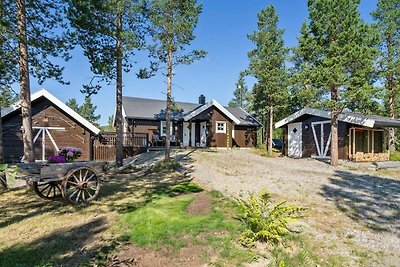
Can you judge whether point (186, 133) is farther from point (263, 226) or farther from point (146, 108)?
point (263, 226)

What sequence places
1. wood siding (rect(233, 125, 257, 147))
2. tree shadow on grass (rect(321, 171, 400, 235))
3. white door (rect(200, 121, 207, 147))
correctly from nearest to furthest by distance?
tree shadow on grass (rect(321, 171, 400, 235)) < white door (rect(200, 121, 207, 147)) < wood siding (rect(233, 125, 257, 147))

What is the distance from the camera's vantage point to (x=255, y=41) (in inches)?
987

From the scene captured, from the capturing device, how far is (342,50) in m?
15.6

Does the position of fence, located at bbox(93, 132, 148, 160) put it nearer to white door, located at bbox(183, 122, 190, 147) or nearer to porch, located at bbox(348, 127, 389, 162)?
white door, located at bbox(183, 122, 190, 147)

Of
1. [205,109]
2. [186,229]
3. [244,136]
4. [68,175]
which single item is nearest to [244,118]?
[244,136]

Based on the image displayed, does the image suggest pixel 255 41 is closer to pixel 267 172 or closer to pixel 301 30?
pixel 301 30

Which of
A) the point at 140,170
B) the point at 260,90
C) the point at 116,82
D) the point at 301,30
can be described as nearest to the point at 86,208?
the point at 140,170

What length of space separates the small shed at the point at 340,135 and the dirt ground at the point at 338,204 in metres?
7.63

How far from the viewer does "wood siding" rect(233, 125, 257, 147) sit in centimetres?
2891

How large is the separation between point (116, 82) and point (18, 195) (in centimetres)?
744

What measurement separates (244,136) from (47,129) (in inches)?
751

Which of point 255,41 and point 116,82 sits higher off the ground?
point 255,41

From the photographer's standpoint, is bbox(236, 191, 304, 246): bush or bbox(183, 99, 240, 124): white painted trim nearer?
bbox(236, 191, 304, 246): bush

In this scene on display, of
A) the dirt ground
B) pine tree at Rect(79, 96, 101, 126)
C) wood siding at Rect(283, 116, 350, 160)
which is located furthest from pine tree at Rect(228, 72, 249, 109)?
the dirt ground
